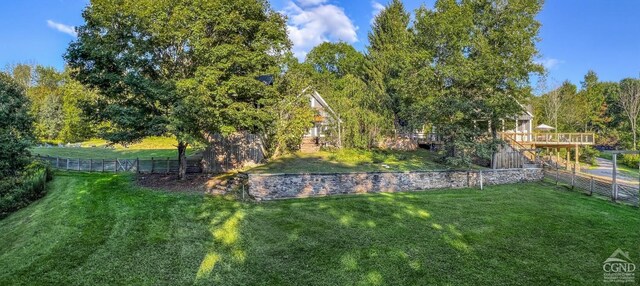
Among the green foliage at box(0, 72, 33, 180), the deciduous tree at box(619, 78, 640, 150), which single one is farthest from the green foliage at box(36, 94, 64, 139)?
the deciduous tree at box(619, 78, 640, 150)

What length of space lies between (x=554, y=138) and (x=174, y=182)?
81.3 feet

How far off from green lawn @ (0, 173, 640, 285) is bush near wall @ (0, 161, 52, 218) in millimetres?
756

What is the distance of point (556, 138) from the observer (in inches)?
901

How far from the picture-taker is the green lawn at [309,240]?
7.20 m

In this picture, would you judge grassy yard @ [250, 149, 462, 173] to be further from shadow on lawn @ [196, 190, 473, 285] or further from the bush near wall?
A: the bush near wall

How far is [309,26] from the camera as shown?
33.2 metres

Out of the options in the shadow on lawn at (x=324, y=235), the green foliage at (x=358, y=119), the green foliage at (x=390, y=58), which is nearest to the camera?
the shadow on lawn at (x=324, y=235)

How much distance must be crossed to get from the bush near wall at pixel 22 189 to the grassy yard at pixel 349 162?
372 inches

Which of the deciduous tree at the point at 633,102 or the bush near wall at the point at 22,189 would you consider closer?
the bush near wall at the point at 22,189

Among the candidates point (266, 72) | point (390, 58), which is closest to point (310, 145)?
point (390, 58)

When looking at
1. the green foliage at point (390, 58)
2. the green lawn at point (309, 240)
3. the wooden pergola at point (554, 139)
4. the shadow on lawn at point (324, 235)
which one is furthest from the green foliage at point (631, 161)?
the shadow on lawn at point (324, 235)

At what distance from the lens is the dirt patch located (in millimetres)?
13883

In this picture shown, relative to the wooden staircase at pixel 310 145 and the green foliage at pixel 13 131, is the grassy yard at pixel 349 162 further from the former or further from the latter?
the green foliage at pixel 13 131

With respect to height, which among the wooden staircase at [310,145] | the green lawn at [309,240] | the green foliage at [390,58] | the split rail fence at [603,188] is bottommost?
the green lawn at [309,240]
